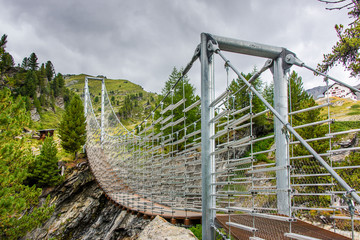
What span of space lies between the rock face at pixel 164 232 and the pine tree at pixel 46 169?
1136cm

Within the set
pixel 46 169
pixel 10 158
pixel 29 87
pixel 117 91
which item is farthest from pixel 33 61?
pixel 10 158

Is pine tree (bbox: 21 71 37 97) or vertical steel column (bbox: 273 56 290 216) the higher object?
pine tree (bbox: 21 71 37 97)

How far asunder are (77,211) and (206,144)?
11136 millimetres

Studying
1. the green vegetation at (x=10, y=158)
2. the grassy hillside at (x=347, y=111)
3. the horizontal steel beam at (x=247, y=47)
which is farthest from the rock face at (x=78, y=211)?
the grassy hillside at (x=347, y=111)

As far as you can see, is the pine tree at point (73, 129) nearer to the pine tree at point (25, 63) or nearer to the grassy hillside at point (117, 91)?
the pine tree at point (25, 63)

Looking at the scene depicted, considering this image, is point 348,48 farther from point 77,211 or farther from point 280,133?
point 77,211

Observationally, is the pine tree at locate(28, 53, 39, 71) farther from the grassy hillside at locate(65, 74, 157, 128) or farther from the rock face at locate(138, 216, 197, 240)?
the rock face at locate(138, 216, 197, 240)

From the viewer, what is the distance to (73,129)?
620 inches

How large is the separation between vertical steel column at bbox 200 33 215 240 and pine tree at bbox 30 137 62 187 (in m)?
12.1

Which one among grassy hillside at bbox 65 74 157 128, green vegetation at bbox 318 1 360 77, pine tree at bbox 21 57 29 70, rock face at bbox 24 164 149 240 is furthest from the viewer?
grassy hillside at bbox 65 74 157 128

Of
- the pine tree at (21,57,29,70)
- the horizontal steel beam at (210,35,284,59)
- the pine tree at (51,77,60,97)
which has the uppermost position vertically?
the pine tree at (21,57,29,70)

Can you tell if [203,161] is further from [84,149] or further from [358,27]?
[84,149]

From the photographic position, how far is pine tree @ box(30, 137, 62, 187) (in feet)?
39.6

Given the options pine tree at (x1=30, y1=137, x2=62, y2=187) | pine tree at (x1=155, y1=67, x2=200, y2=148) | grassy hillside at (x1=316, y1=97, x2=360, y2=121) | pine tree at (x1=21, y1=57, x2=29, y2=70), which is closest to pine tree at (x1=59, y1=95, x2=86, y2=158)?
pine tree at (x1=30, y1=137, x2=62, y2=187)
